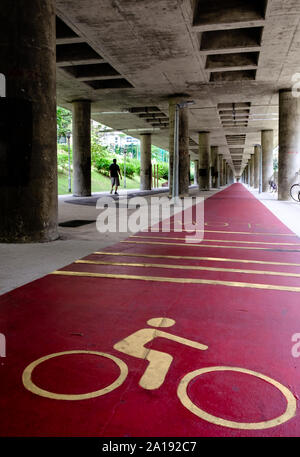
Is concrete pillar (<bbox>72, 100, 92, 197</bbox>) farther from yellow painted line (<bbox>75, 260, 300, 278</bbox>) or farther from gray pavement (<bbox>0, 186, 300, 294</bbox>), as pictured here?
yellow painted line (<bbox>75, 260, 300, 278</bbox>)

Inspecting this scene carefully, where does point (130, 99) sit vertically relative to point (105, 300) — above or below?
above

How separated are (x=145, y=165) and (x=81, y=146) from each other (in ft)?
52.8

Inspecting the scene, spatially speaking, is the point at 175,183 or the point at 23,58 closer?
the point at 23,58

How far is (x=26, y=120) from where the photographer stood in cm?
715

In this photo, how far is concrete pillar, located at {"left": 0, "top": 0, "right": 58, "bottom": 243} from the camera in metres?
7.02

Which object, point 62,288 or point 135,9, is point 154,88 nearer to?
point 135,9

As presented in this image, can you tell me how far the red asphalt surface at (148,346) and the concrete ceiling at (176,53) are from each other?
10808 mm

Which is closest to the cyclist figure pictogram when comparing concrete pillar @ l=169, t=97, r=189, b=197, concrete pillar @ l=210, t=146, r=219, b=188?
concrete pillar @ l=169, t=97, r=189, b=197

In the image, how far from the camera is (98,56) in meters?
17.4
